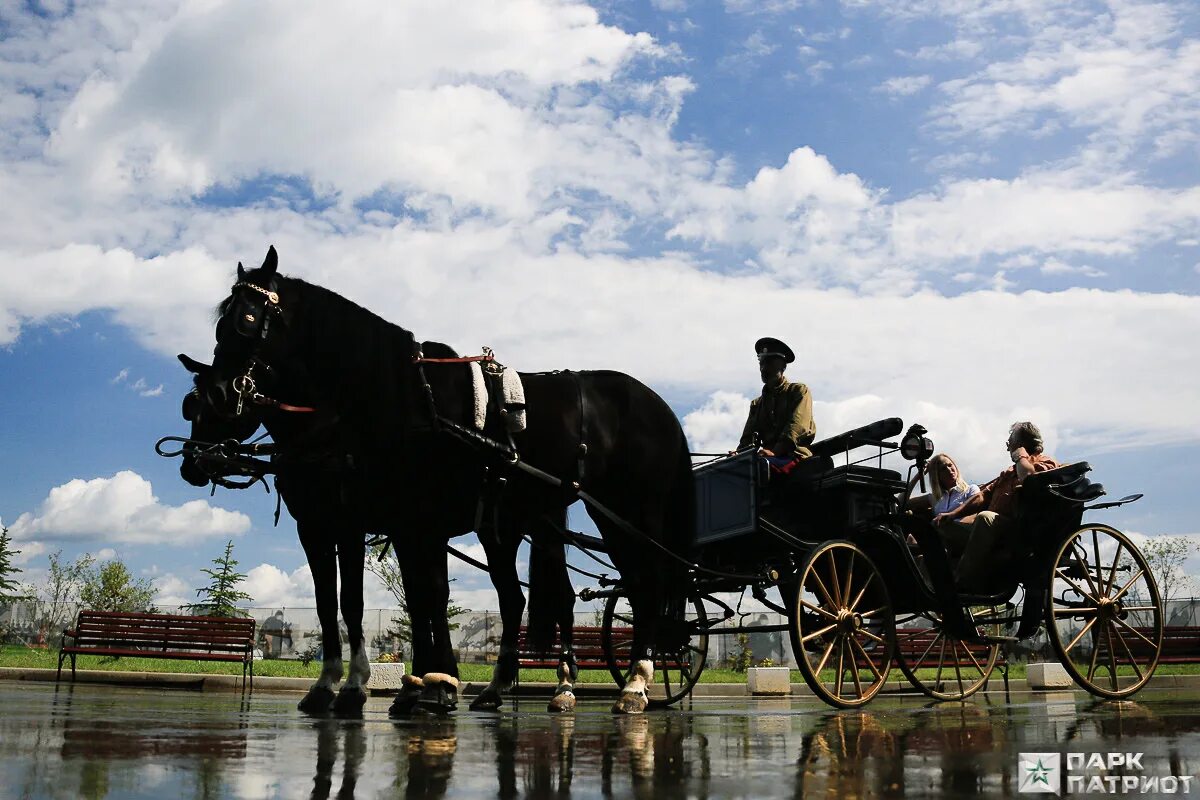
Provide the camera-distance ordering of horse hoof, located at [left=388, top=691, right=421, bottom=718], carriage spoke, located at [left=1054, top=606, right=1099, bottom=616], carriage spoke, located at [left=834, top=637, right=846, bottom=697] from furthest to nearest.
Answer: carriage spoke, located at [left=1054, top=606, right=1099, bottom=616] → carriage spoke, located at [left=834, top=637, right=846, bottom=697] → horse hoof, located at [left=388, top=691, right=421, bottom=718]

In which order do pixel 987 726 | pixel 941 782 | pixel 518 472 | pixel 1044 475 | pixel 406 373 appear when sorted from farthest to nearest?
pixel 1044 475
pixel 518 472
pixel 406 373
pixel 987 726
pixel 941 782

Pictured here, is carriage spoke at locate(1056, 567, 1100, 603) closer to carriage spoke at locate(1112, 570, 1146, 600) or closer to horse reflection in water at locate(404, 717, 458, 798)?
carriage spoke at locate(1112, 570, 1146, 600)

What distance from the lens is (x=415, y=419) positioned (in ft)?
21.7

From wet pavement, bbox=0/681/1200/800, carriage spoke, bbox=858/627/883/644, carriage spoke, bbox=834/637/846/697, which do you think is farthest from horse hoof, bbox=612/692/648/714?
carriage spoke, bbox=858/627/883/644

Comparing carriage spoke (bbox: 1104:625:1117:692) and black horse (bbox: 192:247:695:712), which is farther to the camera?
carriage spoke (bbox: 1104:625:1117:692)

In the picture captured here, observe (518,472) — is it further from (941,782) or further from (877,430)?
(941,782)

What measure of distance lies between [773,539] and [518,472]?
2086 mm

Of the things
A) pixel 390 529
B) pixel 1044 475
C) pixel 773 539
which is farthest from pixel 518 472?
pixel 1044 475

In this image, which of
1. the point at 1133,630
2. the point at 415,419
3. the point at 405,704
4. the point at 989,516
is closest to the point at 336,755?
the point at 405,704

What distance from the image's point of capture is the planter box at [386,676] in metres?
14.2

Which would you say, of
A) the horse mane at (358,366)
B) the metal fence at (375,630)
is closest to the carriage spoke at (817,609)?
the horse mane at (358,366)

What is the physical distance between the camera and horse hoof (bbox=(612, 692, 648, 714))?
24.3ft

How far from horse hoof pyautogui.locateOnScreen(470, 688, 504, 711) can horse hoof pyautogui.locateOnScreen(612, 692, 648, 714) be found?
0.99 metres

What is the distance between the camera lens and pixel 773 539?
8117 millimetres
